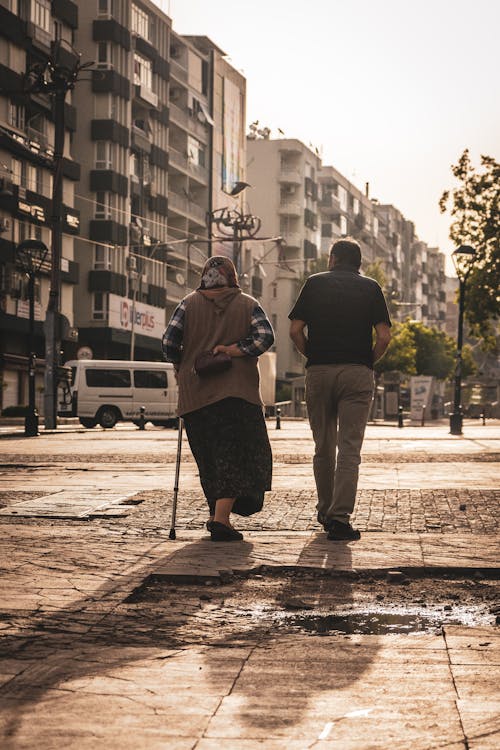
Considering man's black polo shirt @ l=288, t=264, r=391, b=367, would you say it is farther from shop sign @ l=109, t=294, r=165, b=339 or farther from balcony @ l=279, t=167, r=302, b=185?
balcony @ l=279, t=167, r=302, b=185

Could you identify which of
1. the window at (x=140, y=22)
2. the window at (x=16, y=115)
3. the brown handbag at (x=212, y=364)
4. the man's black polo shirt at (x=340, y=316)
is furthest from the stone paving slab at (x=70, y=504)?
the window at (x=140, y=22)

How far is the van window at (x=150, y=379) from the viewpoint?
1825 inches

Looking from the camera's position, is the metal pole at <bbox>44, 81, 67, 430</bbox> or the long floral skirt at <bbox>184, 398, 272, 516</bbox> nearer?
the long floral skirt at <bbox>184, 398, 272, 516</bbox>

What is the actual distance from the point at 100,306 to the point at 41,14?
1470 cm

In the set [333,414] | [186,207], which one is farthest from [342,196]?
[333,414]

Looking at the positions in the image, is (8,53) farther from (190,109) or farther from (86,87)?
(190,109)

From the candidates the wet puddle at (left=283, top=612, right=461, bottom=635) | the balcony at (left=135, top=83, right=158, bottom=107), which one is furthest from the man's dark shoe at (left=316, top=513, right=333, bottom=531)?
the balcony at (left=135, top=83, right=158, bottom=107)

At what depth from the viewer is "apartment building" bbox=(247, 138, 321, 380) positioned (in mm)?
107750

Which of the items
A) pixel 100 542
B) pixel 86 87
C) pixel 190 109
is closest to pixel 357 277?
pixel 100 542

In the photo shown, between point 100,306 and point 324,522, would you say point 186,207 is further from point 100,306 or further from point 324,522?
point 324,522

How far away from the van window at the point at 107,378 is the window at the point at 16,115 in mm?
18726

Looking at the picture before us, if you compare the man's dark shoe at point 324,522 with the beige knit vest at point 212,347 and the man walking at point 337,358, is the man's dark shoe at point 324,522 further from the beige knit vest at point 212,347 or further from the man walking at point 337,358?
the beige knit vest at point 212,347

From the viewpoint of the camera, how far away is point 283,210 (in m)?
111

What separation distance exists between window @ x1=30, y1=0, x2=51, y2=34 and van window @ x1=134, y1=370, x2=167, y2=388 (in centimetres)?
2218
